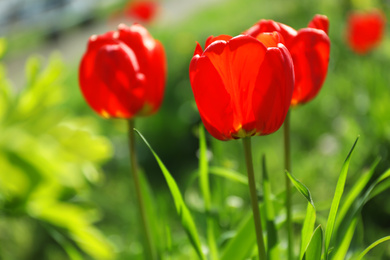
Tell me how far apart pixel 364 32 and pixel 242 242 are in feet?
5.31

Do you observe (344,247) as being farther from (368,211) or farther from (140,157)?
(140,157)

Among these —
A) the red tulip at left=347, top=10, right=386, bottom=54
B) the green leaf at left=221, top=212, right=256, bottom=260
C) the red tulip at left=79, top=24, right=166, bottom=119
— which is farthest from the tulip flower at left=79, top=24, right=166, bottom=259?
the red tulip at left=347, top=10, right=386, bottom=54

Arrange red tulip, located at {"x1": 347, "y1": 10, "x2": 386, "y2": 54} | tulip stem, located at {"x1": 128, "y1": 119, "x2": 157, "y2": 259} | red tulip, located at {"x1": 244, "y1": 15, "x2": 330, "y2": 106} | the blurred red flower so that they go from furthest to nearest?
1. the blurred red flower
2. red tulip, located at {"x1": 347, "y1": 10, "x2": 386, "y2": 54}
3. tulip stem, located at {"x1": 128, "y1": 119, "x2": 157, "y2": 259}
4. red tulip, located at {"x1": 244, "y1": 15, "x2": 330, "y2": 106}

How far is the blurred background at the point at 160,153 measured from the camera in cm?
82

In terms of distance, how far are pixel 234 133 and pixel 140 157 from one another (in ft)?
7.54

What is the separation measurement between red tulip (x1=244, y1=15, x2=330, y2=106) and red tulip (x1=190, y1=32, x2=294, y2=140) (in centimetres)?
9

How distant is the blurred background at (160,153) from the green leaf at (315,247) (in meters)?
0.17

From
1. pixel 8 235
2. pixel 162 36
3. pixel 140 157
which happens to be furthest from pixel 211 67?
pixel 162 36

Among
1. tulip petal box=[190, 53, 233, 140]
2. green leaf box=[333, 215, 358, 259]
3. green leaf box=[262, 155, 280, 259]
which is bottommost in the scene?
green leaf box=[333, 215, 358, 259]

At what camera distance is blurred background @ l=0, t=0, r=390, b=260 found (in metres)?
0.82

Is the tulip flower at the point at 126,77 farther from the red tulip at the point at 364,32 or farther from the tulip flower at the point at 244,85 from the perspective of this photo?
the red tulip at the point at 364,32

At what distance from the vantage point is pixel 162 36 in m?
4.80

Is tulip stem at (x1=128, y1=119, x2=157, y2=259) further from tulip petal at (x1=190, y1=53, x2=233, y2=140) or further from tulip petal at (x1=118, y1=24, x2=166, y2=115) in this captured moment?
tulip petal at (x1=190, y1=53, x2=233, y2=140)

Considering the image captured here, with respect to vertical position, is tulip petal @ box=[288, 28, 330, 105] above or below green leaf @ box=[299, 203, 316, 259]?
above
